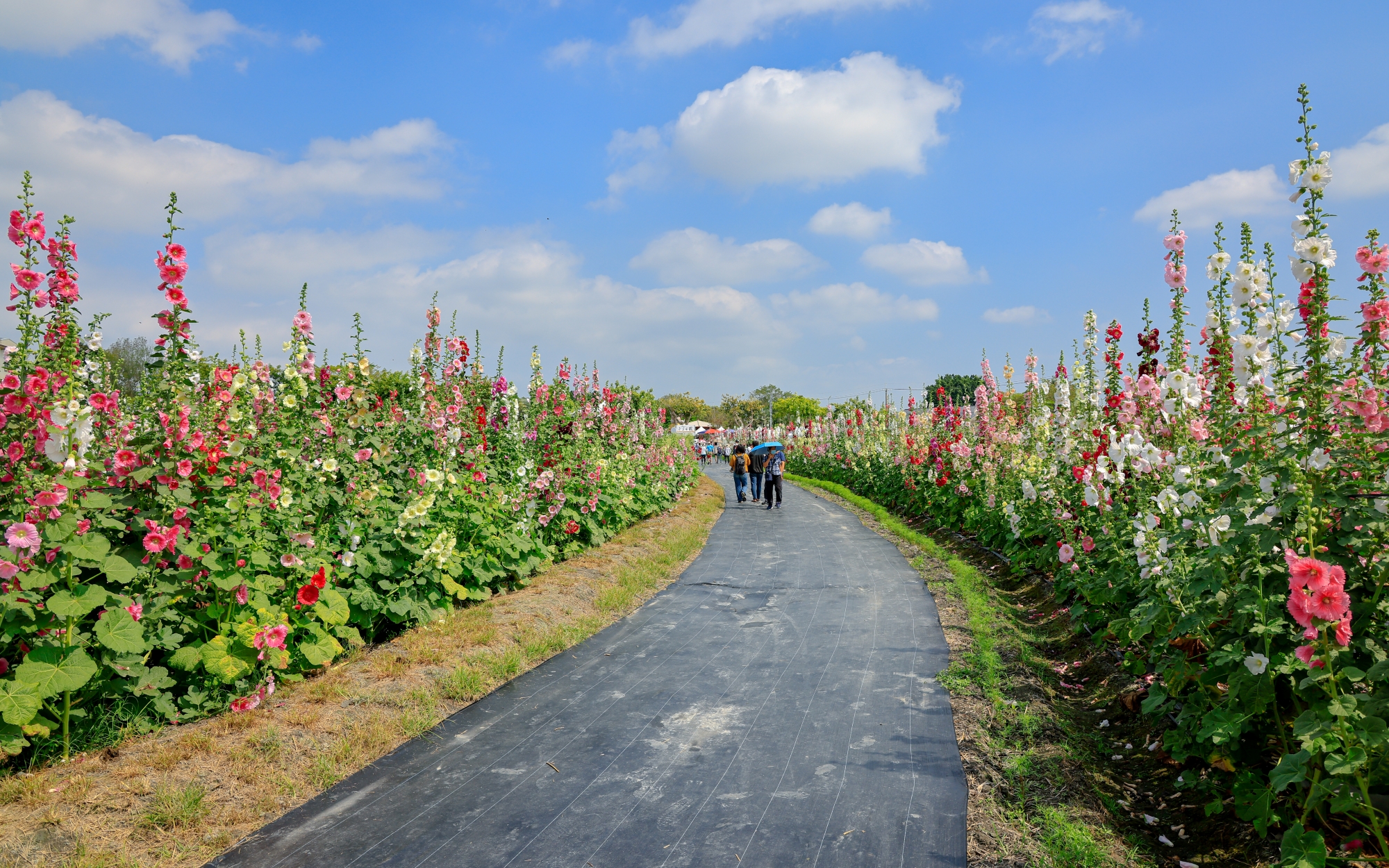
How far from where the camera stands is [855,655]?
221 inches

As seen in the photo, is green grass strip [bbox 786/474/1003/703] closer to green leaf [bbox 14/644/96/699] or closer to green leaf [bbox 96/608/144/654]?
green leaf [bbox 96/608/144/654]

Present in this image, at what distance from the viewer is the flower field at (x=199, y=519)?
345 cm

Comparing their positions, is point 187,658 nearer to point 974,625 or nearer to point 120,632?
point 120,632

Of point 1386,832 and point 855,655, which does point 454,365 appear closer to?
point 855,655

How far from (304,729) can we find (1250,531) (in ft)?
15.4

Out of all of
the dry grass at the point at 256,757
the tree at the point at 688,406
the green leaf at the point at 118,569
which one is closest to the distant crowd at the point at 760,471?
the dry grass at the point at 256,757

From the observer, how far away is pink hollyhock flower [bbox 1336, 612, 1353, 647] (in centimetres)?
236

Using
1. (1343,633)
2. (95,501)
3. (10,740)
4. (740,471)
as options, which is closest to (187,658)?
(10,740)

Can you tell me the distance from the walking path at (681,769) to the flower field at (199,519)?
116 centimetres

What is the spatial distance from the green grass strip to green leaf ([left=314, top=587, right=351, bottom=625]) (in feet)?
13.2

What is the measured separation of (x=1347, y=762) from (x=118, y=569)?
509 centimetres

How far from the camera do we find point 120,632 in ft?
11.6

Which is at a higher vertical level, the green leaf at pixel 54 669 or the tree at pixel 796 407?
the tree at pixel 796 407

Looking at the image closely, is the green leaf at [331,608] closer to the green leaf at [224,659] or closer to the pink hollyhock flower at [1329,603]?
the green leaf at [224,659]
